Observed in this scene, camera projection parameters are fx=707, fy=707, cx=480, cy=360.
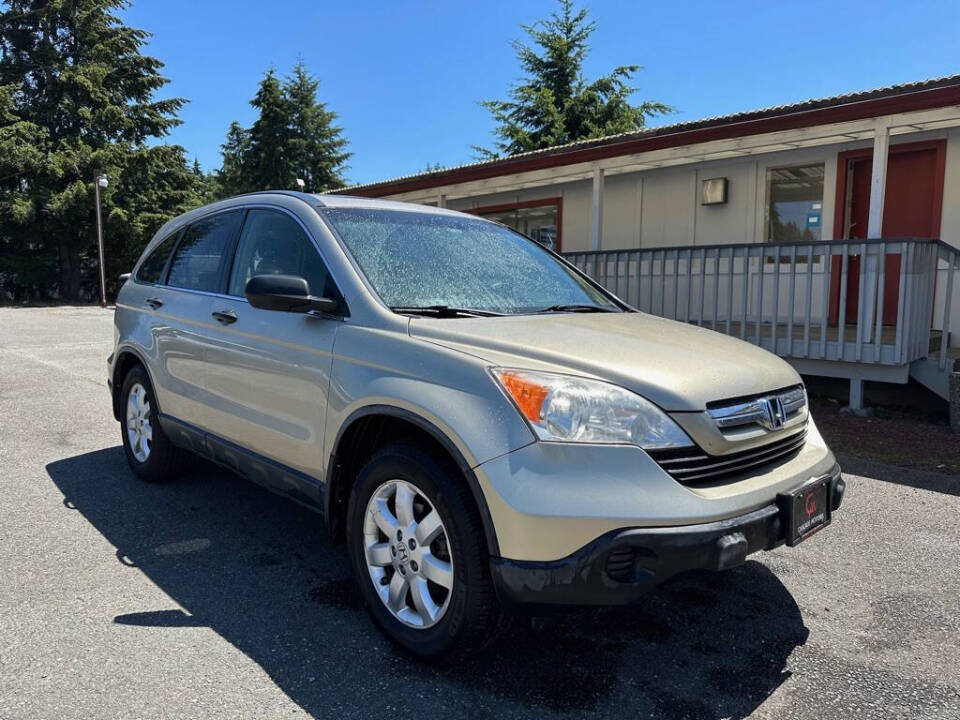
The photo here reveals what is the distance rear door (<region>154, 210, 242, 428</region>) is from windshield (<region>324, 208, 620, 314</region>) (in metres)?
1.02

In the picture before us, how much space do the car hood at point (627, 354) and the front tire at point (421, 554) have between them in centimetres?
45

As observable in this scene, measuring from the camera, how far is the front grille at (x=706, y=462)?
7.39 feet

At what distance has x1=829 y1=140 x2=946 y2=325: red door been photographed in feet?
27.0

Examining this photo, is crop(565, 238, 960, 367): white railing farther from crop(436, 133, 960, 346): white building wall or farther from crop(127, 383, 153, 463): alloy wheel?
crop(127, 383, 153, 463): alloy wheel

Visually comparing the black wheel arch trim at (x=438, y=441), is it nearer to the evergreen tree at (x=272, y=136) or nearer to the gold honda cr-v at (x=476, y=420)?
the gold honda cr-v at (x=476, y=420)

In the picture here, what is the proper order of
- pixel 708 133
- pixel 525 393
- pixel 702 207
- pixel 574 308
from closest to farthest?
1. pixel 525 393
2. pixel 574 308
3. pixel 708 133
4. pixel 702 207

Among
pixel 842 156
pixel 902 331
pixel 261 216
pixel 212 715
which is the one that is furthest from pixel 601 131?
pixel 212 715

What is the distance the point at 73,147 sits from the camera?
28.3 m

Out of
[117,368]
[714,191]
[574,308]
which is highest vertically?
[714,191]

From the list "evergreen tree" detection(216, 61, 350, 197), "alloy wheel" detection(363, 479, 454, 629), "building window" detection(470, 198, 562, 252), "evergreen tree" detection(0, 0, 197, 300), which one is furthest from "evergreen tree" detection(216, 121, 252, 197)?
"alloy wheel" detection(363, 479, 454, 629)

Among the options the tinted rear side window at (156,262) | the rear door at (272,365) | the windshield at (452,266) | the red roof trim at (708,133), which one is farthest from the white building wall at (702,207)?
the rear door at (272,365)

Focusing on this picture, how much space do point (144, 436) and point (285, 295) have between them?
237 centimetres

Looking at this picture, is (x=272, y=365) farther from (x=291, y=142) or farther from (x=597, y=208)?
(x=291, y=142)

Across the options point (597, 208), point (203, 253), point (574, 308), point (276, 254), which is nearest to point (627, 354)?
→ point (574, 308)
